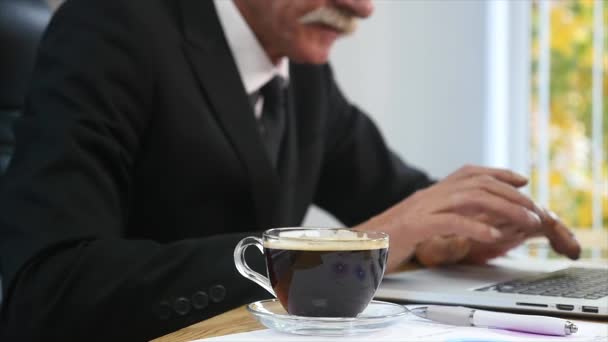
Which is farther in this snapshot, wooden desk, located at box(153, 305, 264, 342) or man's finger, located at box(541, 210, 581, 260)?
man's finger, located at box(541, 210, 581, 260)

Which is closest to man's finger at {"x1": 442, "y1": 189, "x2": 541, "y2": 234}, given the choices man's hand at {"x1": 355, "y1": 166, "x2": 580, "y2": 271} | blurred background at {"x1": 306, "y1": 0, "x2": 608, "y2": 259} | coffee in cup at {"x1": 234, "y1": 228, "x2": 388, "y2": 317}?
man's hand at {"x1": 355, "y1": 166, "x2": 580, "y2": 271}

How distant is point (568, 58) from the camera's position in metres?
3.05

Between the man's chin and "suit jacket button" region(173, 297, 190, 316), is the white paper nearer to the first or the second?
"suit jacket button" region(173, 297, 190, 316)

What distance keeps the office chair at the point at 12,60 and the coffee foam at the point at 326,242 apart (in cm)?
74

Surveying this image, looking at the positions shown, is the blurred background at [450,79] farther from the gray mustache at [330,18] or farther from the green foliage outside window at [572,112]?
the gray mustache at [330,18]

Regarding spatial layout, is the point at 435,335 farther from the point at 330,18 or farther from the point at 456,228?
the point at 330,18

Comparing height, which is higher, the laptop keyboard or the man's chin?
the man's chin

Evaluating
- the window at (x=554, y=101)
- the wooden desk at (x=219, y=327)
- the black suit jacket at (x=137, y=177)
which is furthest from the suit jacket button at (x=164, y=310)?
the window at (x=554, y=101)

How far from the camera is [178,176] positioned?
3.86ft

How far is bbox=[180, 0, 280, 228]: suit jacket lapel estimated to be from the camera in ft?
3.91

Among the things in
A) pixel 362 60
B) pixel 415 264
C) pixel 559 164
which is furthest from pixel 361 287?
pixel 559 164

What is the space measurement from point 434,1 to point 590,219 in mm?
1039

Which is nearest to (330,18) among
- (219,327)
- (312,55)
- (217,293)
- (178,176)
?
(312,55)

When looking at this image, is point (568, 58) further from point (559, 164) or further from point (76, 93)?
point (76, 93)
